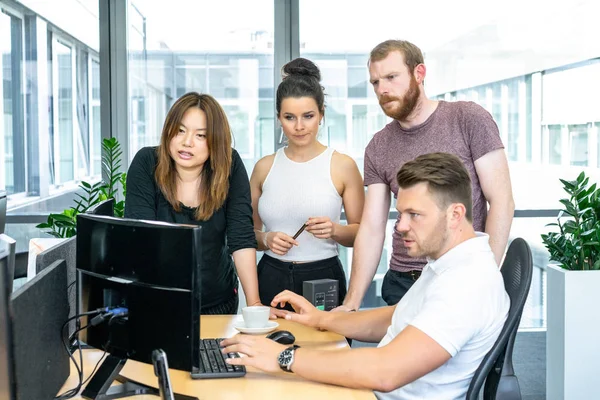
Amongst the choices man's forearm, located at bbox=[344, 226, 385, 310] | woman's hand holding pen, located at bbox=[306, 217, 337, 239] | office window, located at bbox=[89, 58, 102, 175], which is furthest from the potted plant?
office window, located at bbox=[89, 58, 102, 175]

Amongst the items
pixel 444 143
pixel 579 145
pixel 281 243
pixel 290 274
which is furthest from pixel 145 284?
pixel 579 145

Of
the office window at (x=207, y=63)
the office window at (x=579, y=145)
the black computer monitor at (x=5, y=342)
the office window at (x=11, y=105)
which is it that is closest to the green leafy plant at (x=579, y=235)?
the office window at (x=579, y=145)

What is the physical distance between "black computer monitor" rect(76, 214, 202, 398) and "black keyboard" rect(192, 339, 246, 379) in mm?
156

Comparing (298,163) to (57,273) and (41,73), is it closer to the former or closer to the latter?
(57,273)

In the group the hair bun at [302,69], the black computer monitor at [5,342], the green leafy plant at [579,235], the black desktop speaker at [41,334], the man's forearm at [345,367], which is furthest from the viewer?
the green leafy plant at [579,235]

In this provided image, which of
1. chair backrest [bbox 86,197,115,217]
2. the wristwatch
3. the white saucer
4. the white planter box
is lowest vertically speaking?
the white planter box

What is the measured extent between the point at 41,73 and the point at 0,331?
151 inches

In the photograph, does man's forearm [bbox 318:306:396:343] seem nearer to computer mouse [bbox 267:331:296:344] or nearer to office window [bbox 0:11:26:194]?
computer mouse [bbox 267:331:296:344]

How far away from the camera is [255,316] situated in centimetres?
232

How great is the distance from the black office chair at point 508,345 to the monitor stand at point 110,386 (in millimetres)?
749

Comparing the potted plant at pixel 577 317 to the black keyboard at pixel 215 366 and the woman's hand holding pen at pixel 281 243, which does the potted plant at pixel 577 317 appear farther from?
the black keyboard at pixel 215 366

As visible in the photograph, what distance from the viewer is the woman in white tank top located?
2920mm

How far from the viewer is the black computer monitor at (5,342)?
1365 mm

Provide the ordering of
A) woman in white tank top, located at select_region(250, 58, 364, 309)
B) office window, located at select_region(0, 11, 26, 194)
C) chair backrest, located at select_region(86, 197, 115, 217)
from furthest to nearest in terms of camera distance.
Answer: office window, located at select_region(0, 11, 26, 194), woman in white tank top, located at select_region(250, 58, 364, 309), chair backrest, located at select_region(86, 197, 115, 217)
